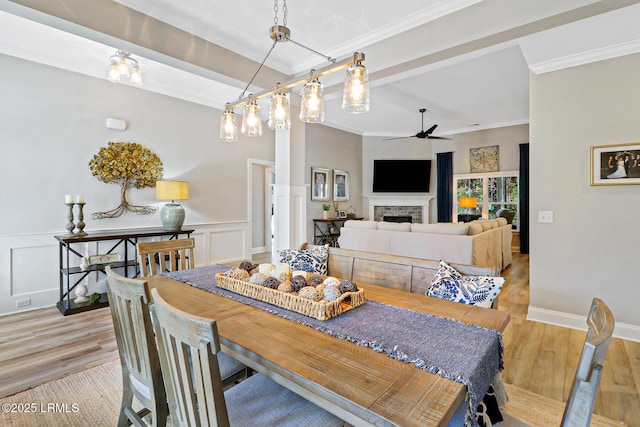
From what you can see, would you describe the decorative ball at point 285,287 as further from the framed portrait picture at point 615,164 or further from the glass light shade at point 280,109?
the framed portrait picture at point 615,164

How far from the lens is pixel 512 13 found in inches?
91.7

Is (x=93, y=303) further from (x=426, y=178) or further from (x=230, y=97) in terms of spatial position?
(x=426, y=178)

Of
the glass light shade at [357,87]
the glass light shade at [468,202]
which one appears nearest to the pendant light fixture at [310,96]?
the glass light shade at [357,87]

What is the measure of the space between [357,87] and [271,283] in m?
1.13

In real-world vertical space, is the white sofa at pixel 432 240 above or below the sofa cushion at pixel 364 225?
below

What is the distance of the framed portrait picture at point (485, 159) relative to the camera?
23.5 ft

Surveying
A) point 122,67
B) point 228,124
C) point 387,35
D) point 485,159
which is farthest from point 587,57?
point 485,159

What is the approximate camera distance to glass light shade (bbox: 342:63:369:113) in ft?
5.39

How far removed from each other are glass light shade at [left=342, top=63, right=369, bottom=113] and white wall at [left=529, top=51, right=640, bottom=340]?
97.5 inches

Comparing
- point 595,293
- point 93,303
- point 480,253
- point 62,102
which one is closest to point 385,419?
point 595,293

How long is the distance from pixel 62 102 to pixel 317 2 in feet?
10.8

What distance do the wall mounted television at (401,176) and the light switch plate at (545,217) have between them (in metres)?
4.61

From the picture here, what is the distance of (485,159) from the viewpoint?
7.30 metres

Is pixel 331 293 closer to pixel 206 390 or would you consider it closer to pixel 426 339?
pixel 426 339
